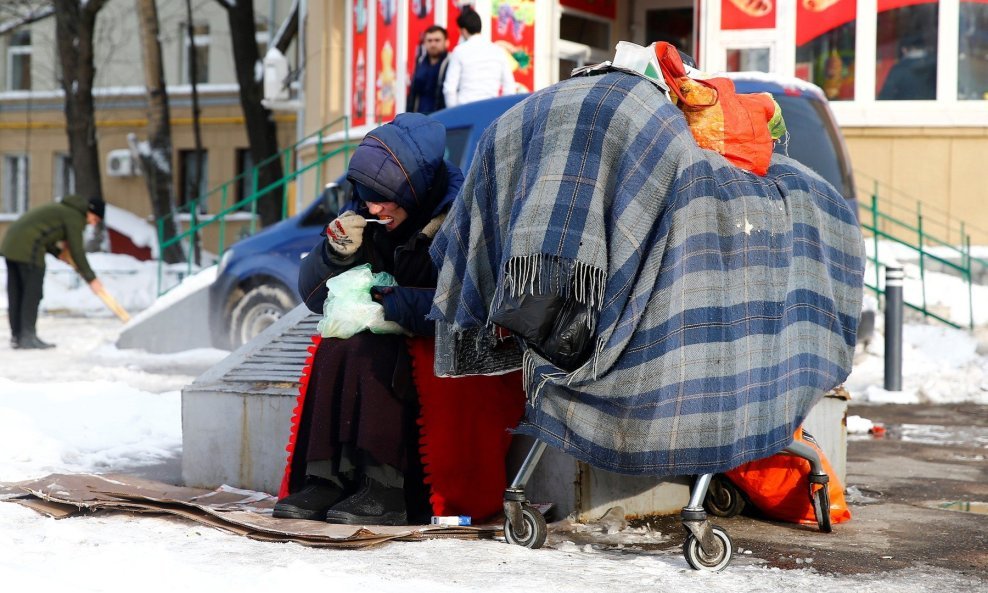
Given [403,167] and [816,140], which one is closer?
[403,167]

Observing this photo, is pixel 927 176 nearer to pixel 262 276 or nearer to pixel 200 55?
pixel 262 276

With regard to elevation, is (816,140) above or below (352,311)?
above

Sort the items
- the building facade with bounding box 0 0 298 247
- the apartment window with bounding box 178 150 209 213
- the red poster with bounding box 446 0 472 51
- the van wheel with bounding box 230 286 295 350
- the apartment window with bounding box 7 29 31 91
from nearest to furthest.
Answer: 1. the van wheel with bounding box 230 286 295 350
2. the red poster with bounding box 446 0 472 51
3. the building facade with bounding box 0 0 298 247
4. the apartment window with bounding box 178 150 209 213
5. the apartment window with bounding box 7 29 31 91

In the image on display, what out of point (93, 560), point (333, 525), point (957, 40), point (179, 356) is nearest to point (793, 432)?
point (333, 525)

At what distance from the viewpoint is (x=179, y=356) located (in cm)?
1084

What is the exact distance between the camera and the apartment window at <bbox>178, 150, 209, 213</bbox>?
27.6 meters

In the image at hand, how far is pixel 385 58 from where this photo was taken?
16.4 m

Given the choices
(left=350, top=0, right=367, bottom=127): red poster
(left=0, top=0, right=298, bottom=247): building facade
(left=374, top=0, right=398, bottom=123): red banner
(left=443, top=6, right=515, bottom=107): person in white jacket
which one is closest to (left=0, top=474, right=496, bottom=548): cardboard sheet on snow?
(left=443, top=6, right=515, bottom=107): person in white jacket

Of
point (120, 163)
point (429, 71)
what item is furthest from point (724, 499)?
point (120, 163)

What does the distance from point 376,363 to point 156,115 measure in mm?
17396

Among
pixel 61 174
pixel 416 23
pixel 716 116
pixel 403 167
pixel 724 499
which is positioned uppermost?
pixel 416 23

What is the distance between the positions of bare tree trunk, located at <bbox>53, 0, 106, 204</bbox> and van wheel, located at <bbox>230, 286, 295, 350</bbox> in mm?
12455

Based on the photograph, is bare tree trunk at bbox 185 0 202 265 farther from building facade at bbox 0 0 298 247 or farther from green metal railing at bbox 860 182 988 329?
green metal railing at bbox 860 182 988 329

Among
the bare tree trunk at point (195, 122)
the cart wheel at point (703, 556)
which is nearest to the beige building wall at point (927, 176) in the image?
the cart wheel at point (703, 556)
